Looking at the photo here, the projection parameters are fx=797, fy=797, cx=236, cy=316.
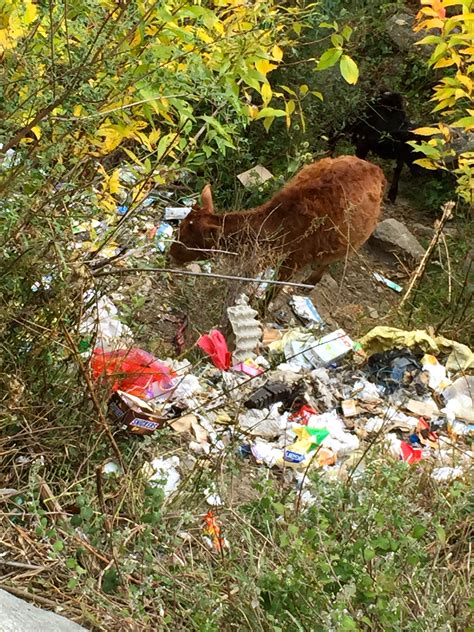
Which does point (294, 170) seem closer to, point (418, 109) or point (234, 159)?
point (234, 159)

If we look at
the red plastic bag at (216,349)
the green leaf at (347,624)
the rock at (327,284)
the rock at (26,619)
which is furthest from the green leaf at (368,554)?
the rock at (327,284)

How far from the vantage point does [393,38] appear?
9.47m

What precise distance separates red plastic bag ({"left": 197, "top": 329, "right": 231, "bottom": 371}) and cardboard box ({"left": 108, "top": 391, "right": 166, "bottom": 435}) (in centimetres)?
147

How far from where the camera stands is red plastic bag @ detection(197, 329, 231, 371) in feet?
14.8

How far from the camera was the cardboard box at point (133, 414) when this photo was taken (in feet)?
9.78

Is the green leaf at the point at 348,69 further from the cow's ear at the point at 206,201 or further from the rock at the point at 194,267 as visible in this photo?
the rock at the point at 194,267

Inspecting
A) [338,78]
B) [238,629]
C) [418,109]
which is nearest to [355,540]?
[238,629]

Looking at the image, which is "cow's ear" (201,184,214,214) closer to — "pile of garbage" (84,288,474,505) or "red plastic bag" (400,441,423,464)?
"pile of garbage" (84,288,474,505)

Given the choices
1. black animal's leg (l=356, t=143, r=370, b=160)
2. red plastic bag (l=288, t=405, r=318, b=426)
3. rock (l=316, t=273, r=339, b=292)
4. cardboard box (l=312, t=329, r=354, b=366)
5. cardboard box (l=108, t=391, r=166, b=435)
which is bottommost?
rock (l=316, t=273, r=339, b=292)

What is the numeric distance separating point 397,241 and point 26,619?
19.9 feet

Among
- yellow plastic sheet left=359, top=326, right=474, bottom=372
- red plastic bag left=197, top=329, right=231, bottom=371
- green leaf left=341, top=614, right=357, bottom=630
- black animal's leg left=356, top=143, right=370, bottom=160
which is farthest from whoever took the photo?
black animal's leg left=356, top=143, right=370, bottom=160

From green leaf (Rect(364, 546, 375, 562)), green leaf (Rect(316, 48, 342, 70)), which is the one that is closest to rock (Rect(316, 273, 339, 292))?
green leaf (Rect(316, 48, 342, 70))

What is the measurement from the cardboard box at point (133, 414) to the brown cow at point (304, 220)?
277cm

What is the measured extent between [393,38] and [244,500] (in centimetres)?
770
